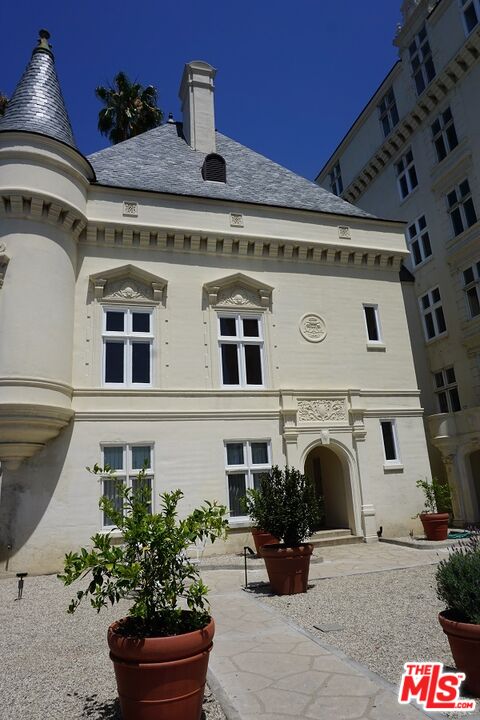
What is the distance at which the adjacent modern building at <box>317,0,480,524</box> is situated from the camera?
814 inches

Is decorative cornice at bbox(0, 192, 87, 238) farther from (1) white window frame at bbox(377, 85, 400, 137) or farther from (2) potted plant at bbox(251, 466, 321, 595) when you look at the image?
(1) white window frame at bbox(377, 85, 400, 137)

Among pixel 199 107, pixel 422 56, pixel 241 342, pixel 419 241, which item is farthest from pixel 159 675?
pixel 422 56

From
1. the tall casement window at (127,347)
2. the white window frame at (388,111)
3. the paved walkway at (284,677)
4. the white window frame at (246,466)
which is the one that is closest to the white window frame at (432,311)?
the white window frame at (388,111)

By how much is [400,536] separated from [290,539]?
8646mm

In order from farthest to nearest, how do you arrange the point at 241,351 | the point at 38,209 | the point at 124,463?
1. the point at 241,351
2. the point at 124,463
3. the point at 38,209

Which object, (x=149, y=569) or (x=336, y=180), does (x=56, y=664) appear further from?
(x=336, y=180)

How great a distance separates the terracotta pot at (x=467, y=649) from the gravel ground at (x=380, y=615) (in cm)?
75

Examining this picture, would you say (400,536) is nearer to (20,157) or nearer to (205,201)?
(205,201)

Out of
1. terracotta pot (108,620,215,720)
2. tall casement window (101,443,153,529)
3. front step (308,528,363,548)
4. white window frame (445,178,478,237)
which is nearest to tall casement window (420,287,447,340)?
white window frame (445,178,478,237)

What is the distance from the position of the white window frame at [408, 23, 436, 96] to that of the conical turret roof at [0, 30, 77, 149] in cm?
1745

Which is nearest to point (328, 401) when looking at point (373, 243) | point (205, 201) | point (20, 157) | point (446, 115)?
point (373, 243)

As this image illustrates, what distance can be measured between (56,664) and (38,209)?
12.1 metres

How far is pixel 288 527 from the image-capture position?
9844 millimetres

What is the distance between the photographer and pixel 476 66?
21172 mm
